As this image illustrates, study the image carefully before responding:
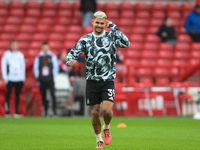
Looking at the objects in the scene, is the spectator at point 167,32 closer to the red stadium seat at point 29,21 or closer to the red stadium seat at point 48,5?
the red stadium seat at point 48,5

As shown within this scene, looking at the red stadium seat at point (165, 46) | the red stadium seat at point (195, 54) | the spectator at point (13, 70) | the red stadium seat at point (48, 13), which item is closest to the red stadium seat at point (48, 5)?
the red stadium seat at point (48, 13)

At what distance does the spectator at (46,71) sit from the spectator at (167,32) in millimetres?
6842

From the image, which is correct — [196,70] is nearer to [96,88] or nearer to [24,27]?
[24,27]

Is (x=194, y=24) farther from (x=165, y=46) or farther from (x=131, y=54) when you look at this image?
(x=131, y=54)

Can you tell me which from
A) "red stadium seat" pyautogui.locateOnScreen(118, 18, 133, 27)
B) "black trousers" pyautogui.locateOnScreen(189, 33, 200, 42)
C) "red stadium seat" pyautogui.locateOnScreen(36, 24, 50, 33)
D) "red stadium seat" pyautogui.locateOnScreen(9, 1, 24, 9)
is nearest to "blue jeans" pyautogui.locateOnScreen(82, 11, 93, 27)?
"red stadium seat" pyautogui.locateOnScreen(118, 18, 133, 27)

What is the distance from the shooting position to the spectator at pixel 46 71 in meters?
14.8

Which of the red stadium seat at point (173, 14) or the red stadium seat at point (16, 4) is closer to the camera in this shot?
the red stadium seat at point (173, 14)

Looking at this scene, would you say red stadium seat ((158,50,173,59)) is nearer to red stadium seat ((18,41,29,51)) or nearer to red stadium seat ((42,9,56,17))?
red stadium seat ((18,41,29,51))

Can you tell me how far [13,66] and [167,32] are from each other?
7.94 meters

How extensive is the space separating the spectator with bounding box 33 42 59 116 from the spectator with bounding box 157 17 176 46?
6842 mm

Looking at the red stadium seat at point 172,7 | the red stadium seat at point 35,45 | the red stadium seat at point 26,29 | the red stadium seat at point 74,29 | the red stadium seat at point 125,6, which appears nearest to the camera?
the red stadium seat at point 35,45

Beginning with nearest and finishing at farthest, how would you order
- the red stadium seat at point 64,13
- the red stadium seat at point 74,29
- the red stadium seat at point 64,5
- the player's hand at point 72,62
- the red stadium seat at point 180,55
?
the player's hand at point 72,62, the red stadium seat at point 180,55, the red stadium seat at point 74,29, the red stadium seat at point 64,13, the red stadium seat at point 64,5

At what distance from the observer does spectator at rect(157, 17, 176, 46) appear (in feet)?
65.8

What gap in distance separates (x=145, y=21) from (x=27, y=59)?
6.30 metres
